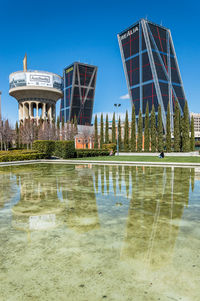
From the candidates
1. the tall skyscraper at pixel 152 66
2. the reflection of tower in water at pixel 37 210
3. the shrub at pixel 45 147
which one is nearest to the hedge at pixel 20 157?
the shrub at pixel 45 147

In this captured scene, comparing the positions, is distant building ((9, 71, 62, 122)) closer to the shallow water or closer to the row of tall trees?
the row of tall trees

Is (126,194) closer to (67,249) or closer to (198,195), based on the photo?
(198,195)

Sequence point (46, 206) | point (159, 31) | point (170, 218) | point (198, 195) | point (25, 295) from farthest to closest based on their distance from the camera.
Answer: point (159, 31)
point (198, 195)
point (46, 206)
point (170, 218)
point (25, 295)

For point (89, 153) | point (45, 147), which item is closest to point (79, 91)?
point (89, 153)

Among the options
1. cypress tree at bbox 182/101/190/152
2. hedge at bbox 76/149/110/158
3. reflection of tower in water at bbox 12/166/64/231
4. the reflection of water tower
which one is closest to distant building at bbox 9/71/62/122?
the reflection of water tower

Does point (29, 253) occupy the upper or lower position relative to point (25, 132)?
lower

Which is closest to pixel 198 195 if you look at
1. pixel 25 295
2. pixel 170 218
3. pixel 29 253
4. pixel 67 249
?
pixel 170 218

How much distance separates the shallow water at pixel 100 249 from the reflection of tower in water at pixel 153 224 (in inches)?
0.6

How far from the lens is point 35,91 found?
2520 inches

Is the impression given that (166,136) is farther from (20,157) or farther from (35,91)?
(35,91)

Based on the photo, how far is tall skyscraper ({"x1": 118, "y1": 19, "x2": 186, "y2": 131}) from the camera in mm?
74531

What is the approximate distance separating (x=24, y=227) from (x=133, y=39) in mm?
87779

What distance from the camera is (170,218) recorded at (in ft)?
18.7

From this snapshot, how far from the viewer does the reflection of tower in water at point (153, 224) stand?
12.4ft
